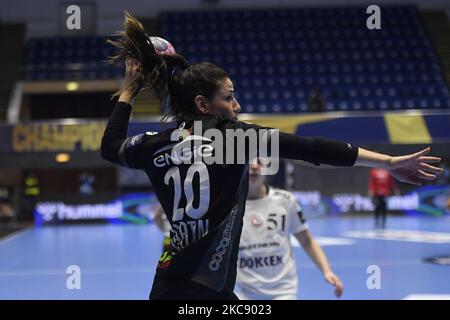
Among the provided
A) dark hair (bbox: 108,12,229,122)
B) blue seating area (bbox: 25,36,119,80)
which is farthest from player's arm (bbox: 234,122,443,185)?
blue seating area (bbox: 25,36,119,80)

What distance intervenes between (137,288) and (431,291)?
3.16 meters

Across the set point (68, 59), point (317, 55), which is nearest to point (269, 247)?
point (317, 55)

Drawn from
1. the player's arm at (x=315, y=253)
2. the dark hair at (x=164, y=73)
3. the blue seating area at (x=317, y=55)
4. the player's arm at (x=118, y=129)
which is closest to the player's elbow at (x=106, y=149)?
the player's arm at (x=118, y=129)

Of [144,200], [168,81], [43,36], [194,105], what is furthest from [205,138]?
[43,36]

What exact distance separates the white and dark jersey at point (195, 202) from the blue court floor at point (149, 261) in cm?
401

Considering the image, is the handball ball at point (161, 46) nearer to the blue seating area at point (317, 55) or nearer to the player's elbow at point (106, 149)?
the player's elbow at point (106, 149)

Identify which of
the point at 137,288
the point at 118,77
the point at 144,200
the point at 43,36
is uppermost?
the point at 43,36

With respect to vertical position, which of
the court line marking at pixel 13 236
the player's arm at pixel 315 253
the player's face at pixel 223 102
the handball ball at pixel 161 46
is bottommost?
the court line marking at pixel 13 236

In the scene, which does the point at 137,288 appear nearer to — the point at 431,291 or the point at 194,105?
the point at 431,291

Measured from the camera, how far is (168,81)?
1.73 meters

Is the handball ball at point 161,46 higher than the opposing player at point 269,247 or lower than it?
higher

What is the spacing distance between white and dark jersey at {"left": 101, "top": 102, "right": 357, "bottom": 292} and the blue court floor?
13.2 feet

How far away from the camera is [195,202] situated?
5.21 feet

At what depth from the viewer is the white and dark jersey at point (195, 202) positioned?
5.20ft
